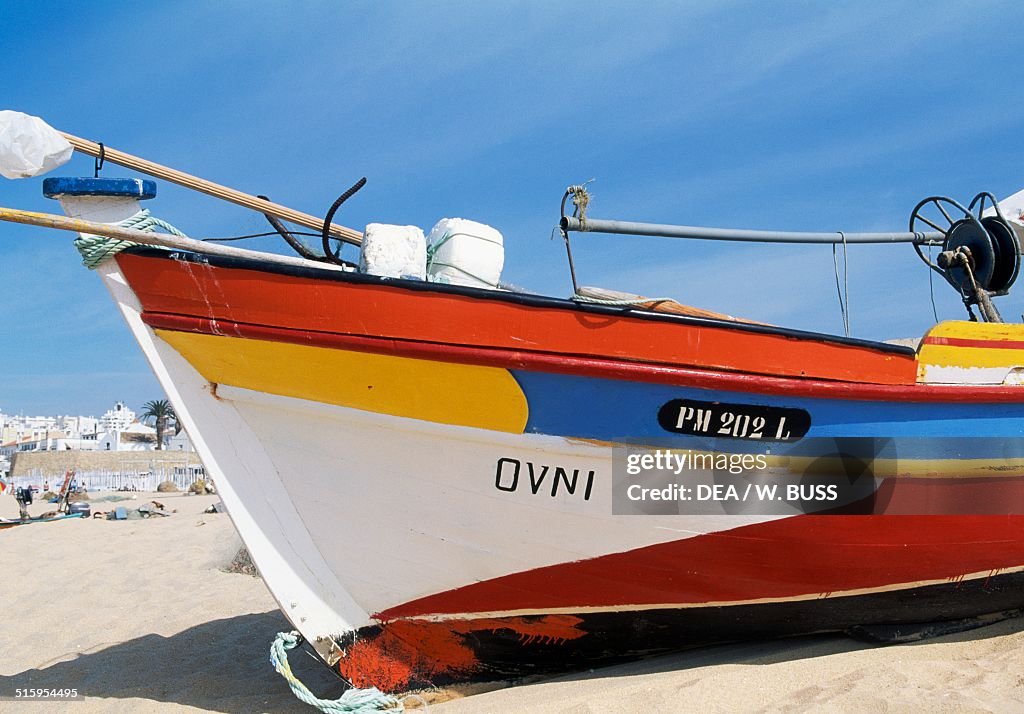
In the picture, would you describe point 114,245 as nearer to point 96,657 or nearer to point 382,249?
point 382,249

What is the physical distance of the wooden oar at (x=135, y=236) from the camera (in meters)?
3.14

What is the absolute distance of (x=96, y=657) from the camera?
4703 millimetres

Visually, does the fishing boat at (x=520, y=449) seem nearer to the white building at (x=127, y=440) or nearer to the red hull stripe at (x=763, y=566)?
the red hull stripe at (x=763, y=566)

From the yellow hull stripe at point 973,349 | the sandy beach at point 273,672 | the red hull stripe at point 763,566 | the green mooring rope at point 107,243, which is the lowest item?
the sandy beach at point 273,672

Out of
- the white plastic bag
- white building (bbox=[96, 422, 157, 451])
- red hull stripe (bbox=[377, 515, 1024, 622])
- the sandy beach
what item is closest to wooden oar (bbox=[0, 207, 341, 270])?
the white plastic bag

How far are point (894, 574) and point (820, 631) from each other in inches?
18.2

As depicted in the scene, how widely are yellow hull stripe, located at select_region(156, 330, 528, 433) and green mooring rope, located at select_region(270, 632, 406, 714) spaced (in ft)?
3.65

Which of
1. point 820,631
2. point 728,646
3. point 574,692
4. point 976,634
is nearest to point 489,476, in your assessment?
point 574,692

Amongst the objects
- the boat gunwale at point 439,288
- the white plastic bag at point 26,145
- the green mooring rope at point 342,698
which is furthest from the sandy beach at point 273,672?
the white plastic bag at point 26,145

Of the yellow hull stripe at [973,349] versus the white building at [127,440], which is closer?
the yellow hull stripe at [973,349]

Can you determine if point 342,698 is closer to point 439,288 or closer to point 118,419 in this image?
point 439,288

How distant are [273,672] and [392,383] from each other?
2.03m

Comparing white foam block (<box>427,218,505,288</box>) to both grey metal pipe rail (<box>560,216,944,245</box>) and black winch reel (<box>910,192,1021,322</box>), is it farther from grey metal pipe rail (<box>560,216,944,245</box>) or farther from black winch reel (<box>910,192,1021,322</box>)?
black winch reel (<box>910,192,1021,322</box>)

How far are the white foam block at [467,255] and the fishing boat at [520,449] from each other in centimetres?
26
